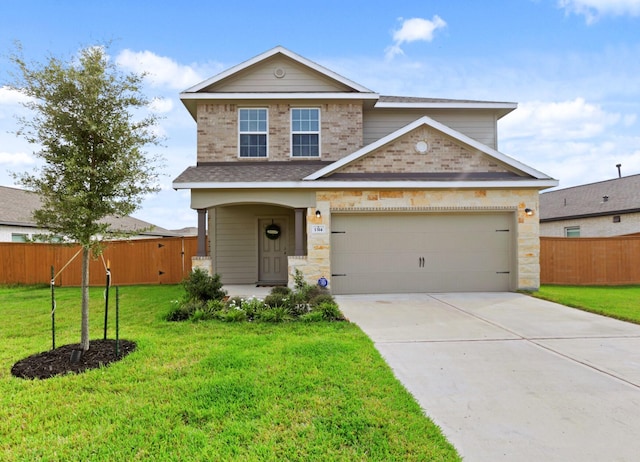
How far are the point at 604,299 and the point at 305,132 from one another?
9498 millimetres

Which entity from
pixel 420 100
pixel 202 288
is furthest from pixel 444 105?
pixel 202 288

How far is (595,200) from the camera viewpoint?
20156mm

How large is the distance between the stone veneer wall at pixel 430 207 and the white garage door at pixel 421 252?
0.27 m

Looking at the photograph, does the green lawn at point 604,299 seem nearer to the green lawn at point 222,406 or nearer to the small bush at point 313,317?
the green lawn at point 222,406

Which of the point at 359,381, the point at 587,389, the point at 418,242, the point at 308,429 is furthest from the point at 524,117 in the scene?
the point at 308,429

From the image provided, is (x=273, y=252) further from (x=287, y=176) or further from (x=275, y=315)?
(x=275, y=315)

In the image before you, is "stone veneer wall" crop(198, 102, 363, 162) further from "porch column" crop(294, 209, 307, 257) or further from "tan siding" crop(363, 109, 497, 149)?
"porch column" crop(294, 209, 307, 257)

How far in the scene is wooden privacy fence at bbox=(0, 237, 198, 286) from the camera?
13.6 metres

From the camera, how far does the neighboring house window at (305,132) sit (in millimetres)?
11805

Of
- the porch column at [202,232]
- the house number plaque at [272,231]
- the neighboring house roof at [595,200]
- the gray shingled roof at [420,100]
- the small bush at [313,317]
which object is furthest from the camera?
the neighboring house roof at [595,200]

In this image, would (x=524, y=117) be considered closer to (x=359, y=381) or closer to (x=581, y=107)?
(x=581, y=107)

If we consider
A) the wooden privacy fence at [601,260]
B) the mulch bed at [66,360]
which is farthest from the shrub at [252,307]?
the wooden privacy fence at [601,260]

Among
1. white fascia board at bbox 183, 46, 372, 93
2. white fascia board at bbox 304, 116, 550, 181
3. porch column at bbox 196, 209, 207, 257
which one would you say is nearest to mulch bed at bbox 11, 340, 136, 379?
porch column at bbox 196, 209, 207, 257

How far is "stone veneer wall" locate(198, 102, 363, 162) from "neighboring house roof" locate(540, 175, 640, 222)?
590 inches
